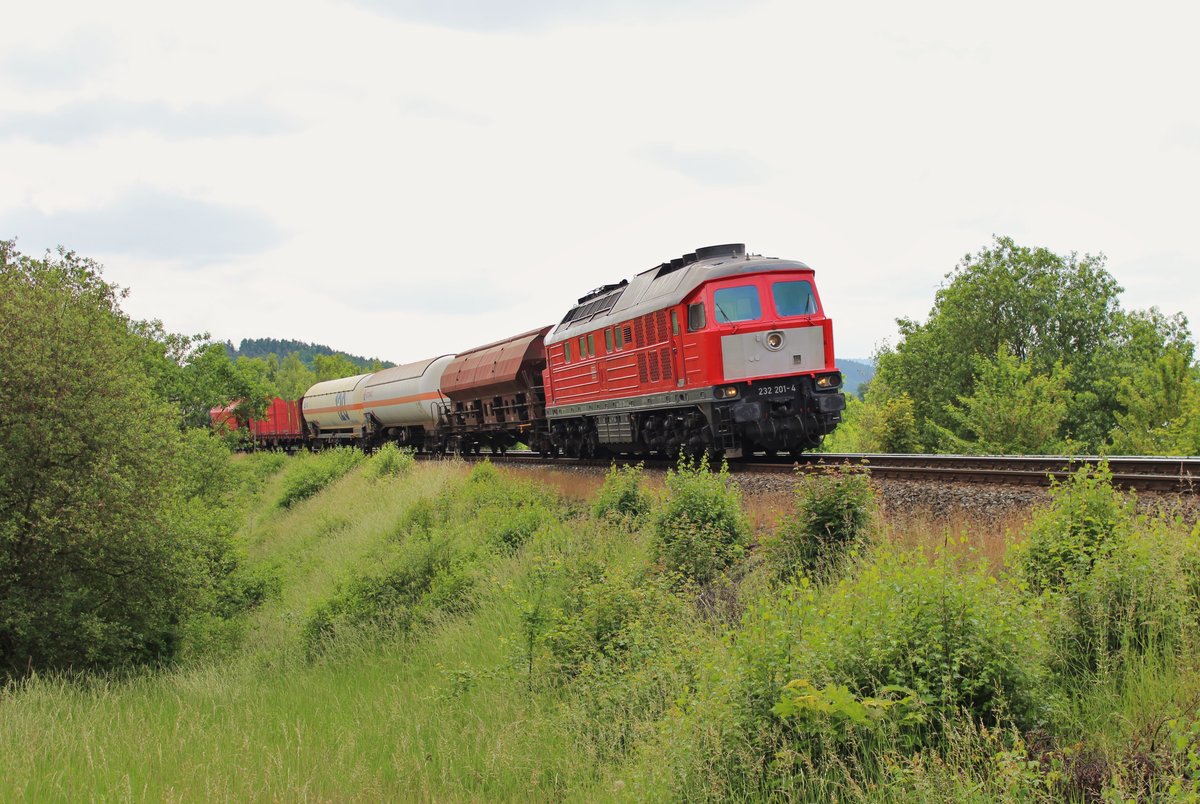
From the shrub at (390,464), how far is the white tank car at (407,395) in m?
4.49

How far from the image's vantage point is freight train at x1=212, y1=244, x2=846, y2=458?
1766cm

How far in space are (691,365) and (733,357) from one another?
35.0 inches

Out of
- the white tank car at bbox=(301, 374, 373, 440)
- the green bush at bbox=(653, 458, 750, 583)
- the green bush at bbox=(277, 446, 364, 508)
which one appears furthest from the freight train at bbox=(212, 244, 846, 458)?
the white tank car at bbox=(301, 374, 373, 440)

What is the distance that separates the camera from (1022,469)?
14.5 metres

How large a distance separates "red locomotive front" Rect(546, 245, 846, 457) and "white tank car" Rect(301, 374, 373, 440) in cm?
2946

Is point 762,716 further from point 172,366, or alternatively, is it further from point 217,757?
point 172,366

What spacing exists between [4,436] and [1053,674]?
54.6 feet

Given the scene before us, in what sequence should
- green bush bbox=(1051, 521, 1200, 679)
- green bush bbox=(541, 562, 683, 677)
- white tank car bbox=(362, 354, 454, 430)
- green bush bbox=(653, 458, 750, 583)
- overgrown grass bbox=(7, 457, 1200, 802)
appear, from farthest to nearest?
white tank car bbox=(362, 354, 454, 430) → green bush bbox=(653, 458, 750, 583) → green bush bbox=(541, 562, 683, 677) → green bush bbox=(1051, 521, 1200, 679) → overgrown grass bbox=(7, 457, 1200, 802)

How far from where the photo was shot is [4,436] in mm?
16500

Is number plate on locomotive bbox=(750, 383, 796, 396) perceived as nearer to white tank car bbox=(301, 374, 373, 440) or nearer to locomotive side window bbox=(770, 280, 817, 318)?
locomotive side window bbox=(770, 280, 817, 318)

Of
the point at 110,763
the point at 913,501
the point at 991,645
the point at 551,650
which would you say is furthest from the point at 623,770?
the point at 913,501

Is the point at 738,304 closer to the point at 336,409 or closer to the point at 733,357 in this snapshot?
the point at 733,357

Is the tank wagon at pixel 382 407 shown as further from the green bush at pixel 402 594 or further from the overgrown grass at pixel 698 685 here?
the overgrown grass at pixel 698 685

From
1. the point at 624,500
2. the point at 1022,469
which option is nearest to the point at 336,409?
the point at 624,500
